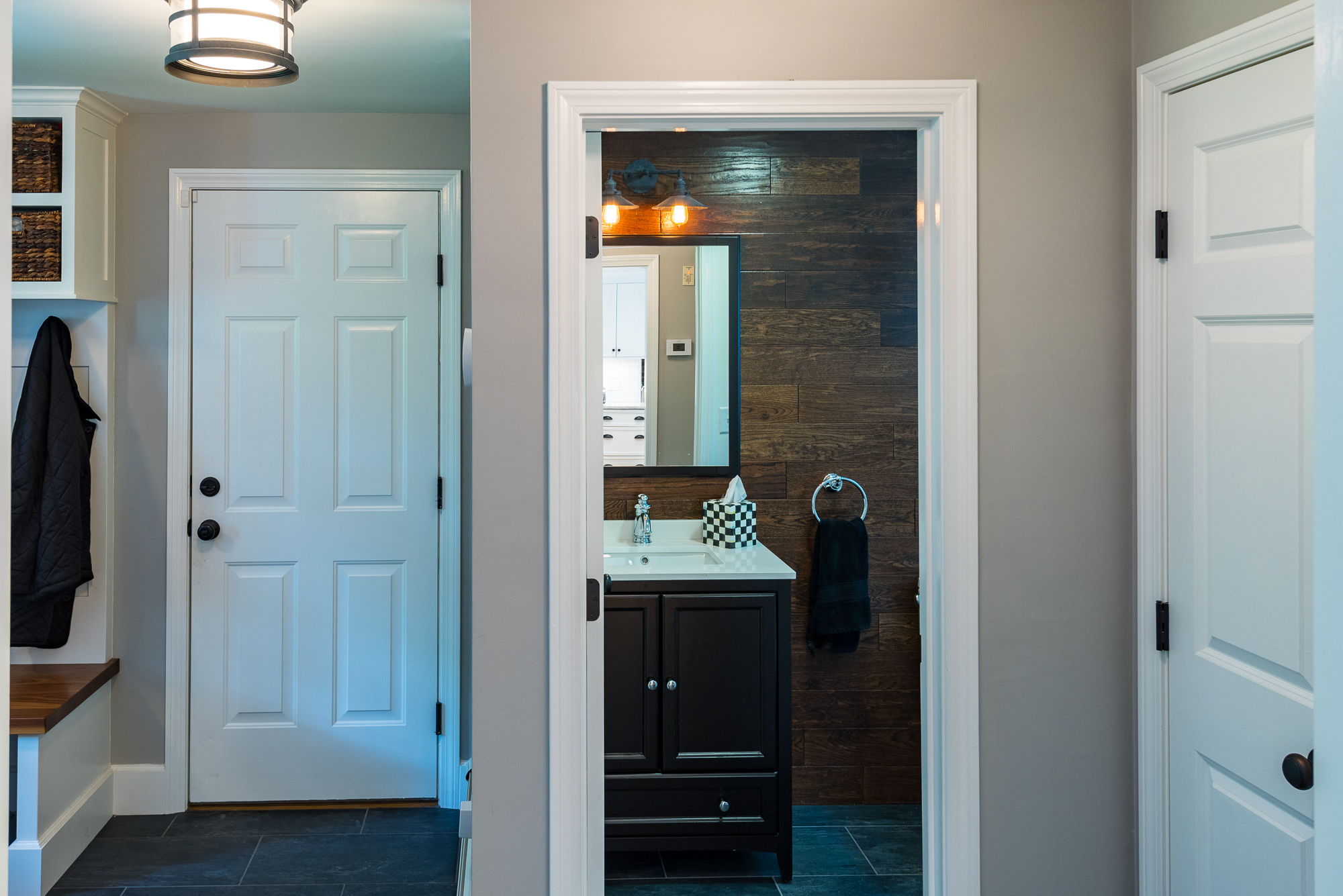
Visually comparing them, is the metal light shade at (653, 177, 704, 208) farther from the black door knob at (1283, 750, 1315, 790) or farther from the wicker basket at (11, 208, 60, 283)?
the black door knob at (1283, 750, 1315, 790)

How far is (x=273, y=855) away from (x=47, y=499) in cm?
133

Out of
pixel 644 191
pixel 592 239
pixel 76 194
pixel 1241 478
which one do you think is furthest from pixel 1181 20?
pixel 76 194

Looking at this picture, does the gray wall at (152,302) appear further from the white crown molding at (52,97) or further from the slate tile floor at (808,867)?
the slate tile floor at (808,867)

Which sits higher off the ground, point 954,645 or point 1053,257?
point 1053,257

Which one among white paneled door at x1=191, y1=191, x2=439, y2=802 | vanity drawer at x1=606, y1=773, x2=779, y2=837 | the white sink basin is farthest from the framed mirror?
vanity drawer at x1=606, y1=773, x2=779, y2=837

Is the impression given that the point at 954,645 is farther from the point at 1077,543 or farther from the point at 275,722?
the point at 275,722

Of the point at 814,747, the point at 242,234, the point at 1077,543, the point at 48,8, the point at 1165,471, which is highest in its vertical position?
the point at 48,8

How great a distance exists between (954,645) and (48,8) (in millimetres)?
2542

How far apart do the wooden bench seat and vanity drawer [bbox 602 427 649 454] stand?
5.96 ft

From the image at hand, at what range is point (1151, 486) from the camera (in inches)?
74.4

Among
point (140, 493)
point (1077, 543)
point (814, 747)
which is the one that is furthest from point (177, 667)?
point (1077, 543)

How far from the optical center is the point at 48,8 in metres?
2.24

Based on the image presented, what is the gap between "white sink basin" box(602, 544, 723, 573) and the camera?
300 cm

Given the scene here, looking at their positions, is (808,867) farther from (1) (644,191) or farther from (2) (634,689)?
(1) (644,191)
